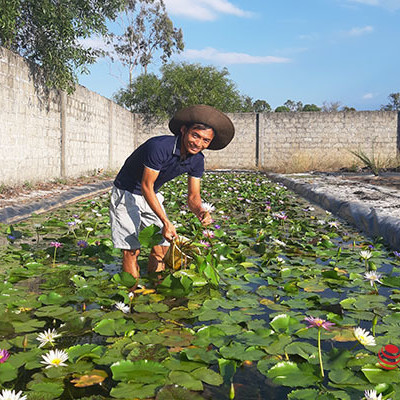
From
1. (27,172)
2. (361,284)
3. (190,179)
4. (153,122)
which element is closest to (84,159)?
(27,172)

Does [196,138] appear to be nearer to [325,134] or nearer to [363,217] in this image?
[363,217]

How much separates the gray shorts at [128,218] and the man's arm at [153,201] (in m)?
0.26

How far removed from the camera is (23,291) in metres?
2.56

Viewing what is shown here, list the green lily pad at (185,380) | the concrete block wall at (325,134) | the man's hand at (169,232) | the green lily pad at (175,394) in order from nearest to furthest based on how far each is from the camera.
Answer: the green lily pad at (175,394) < the green lily pad at (185,380) < the man's hand at (169,232) < the concrete block wall at (325,134)

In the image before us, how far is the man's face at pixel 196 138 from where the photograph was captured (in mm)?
2805

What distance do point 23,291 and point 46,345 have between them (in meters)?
0.85

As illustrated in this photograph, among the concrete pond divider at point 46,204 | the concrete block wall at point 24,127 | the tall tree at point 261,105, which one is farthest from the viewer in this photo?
the tall tree at point 261,105

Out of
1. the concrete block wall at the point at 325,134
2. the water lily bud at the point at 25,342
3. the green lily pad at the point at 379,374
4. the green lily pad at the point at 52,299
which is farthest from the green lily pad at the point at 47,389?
the concrete block wall at the point at 325,134

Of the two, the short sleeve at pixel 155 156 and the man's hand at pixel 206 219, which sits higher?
the short sleeve at pixel 155 156

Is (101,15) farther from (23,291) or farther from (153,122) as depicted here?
(153,122)

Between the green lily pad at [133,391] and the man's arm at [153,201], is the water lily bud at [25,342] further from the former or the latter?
the man's arm at [153,201]

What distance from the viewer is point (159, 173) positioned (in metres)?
3.02

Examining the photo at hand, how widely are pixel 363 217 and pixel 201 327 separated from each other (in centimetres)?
352

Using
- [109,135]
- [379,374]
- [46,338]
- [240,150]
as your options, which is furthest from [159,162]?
[240,150]
